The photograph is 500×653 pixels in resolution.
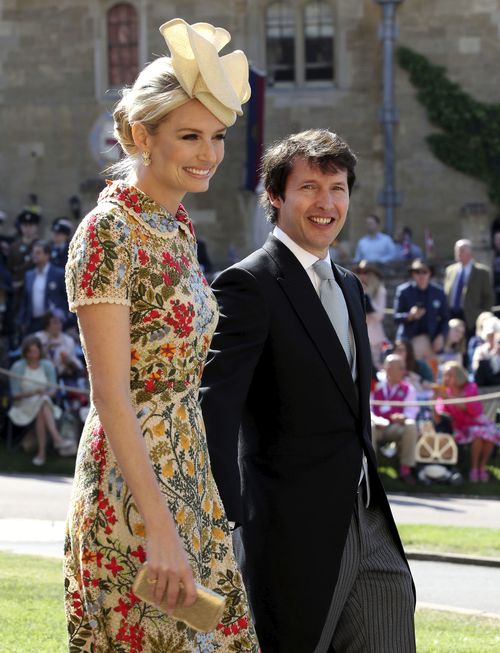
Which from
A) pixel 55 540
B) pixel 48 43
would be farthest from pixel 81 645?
pixel 48 43

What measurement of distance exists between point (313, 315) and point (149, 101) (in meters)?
1.21

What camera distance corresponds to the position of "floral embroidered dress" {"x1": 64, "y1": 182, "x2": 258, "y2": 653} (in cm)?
364

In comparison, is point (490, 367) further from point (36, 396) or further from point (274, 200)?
point (274, 200)

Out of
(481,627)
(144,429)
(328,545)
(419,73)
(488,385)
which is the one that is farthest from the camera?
(419,73)

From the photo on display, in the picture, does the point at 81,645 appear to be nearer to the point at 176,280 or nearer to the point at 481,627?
the point at 176,280

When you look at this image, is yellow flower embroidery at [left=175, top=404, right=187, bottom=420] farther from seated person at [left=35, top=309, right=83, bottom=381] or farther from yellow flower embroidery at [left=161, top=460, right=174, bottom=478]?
seated person at [left=35, top=309, right=83, bottom=381]

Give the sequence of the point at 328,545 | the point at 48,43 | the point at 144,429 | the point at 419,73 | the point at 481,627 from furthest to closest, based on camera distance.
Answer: the point at 48,43
the point at 419,73
the point at 481,627
the point at 328,545
the point at 144,429

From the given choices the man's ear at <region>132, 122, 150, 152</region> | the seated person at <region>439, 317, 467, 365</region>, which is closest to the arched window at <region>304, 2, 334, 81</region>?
the seated person at <region>439, 317, 467, 365</region>

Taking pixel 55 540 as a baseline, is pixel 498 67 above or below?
above

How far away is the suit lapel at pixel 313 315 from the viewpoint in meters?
4.69

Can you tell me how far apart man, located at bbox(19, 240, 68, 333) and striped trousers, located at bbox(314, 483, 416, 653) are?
13.9m

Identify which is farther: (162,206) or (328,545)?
(328,545)

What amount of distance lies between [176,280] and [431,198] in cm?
2738

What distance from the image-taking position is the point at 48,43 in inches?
1277
